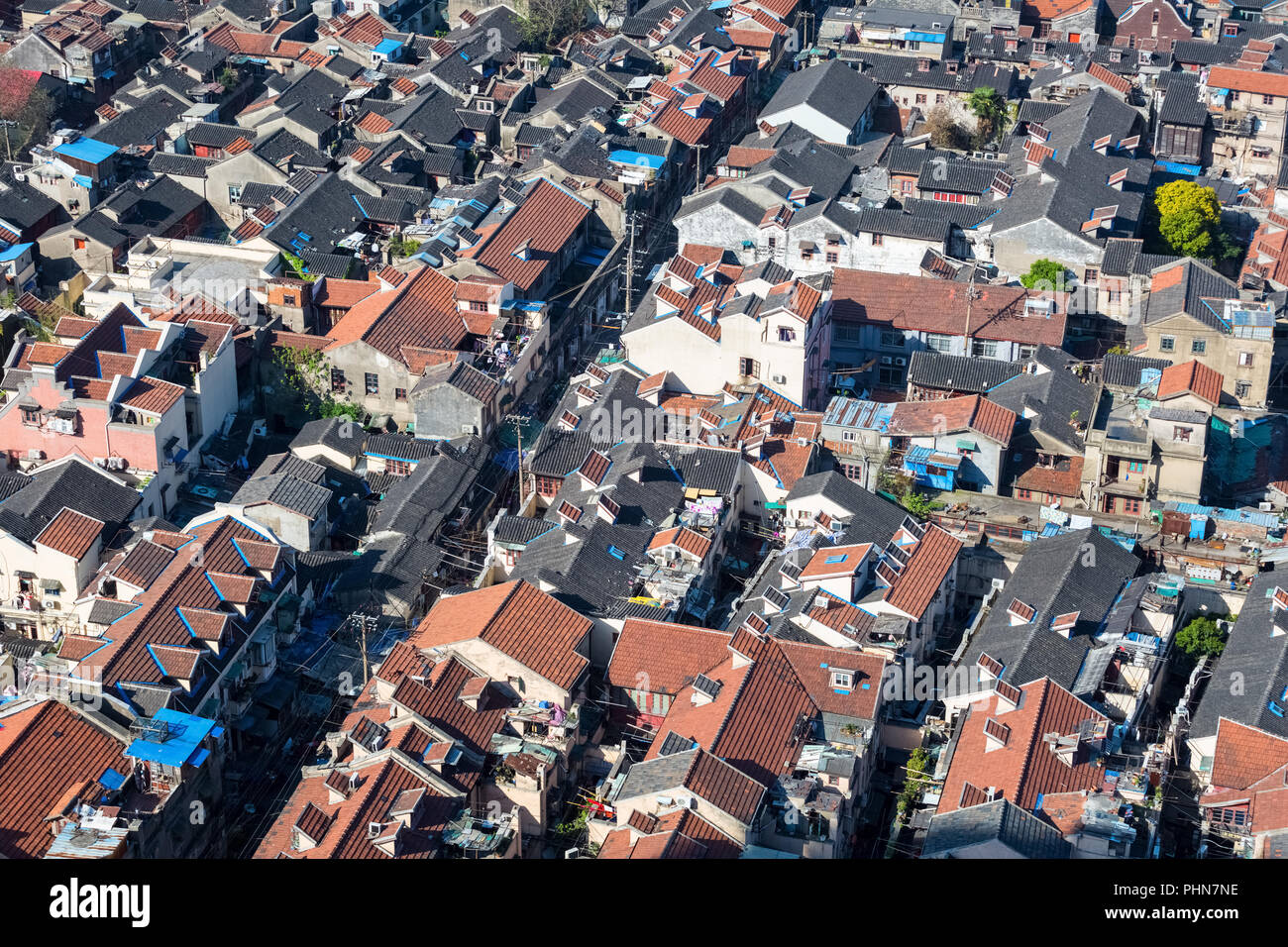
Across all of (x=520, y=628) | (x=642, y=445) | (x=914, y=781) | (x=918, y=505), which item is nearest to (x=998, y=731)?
(x=914, y=781)

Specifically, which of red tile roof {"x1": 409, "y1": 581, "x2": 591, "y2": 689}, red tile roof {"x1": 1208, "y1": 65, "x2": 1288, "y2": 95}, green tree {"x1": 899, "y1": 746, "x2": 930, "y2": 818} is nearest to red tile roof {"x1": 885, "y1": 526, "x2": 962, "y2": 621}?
green tree {"x1": 899, "y1": 746, "x2": 930, "y2": 818}

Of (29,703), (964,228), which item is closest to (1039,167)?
(964,228)

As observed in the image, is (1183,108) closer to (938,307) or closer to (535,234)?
(938,307)

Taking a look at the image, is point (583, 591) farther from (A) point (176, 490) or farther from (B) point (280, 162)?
(B) point (280, 162)

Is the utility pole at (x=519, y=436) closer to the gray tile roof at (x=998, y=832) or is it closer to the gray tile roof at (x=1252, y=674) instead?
the gray tile roof at (x=998, y=832)

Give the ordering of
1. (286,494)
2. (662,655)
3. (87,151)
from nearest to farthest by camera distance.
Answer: (662,655)
(286,494)
(87,151)
